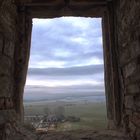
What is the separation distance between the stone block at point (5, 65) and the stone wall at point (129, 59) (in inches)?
50.9

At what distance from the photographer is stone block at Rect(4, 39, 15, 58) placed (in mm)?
2859

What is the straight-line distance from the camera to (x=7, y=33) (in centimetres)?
289

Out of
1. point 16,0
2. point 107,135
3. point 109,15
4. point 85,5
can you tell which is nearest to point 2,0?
point 16,0

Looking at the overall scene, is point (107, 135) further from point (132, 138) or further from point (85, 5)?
point (85, 5)

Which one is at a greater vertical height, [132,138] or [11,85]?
[11,85]

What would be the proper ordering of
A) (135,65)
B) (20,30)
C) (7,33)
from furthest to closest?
(20,30) → (7,33) → (135,65)

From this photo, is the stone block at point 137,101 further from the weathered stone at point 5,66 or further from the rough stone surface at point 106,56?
the weathered stone at point 5,66

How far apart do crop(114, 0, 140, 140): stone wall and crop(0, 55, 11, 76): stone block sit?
4.24 ft

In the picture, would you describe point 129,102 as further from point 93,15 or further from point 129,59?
point 93,15

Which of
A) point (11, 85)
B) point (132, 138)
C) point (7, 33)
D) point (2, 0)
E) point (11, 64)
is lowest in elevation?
point (132, 138)

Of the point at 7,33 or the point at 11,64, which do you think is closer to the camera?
the point at 7,33

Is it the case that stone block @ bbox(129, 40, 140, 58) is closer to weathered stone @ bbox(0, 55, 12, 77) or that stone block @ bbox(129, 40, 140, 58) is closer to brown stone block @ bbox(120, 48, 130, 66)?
brown stone block @ bbox(120, 48, 130, 66)

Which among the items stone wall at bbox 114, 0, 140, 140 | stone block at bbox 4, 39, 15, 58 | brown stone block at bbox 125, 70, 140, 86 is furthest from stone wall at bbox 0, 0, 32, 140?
brown stone block at bbox 125, 70, 140, 86

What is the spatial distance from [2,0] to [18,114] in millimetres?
1347
